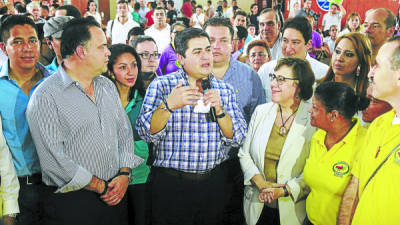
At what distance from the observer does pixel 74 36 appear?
6.29 feet

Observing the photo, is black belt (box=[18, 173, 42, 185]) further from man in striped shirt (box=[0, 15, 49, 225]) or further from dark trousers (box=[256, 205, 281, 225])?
dark trousers (box=[256, 205, 281, 225])

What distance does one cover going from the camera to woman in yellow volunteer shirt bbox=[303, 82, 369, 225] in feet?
6.24

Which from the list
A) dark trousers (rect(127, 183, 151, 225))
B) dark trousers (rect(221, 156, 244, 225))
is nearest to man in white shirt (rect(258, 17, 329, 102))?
dark trousers (rect(221, 156, 244, 225))

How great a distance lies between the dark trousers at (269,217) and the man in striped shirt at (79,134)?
969 mm

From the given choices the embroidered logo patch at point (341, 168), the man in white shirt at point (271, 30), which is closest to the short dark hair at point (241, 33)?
the man in white shirt at point (271, 30)

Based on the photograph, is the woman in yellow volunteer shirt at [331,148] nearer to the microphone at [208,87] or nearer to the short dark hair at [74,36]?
the microphone at [208,87]

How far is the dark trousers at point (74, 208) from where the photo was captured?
1.92m

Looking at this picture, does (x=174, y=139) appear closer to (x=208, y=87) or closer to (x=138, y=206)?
(x=208, y=87)

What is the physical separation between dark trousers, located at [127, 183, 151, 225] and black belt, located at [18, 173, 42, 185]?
602mm

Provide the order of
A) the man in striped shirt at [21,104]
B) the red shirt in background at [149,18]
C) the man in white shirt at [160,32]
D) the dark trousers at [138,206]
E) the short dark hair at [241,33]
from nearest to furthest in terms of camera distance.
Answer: the man in striped shirt at [21,104], the dark trousers at [138,206], the short dark hair at [241,33], the man in white shirt at [160,32], the red shirt in background at [149,18]

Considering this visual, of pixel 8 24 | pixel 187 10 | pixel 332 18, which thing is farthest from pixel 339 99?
pixel 187 10

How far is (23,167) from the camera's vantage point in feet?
6.90

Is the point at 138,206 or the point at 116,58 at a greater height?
the point at 116,58

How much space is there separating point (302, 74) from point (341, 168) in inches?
28.0
